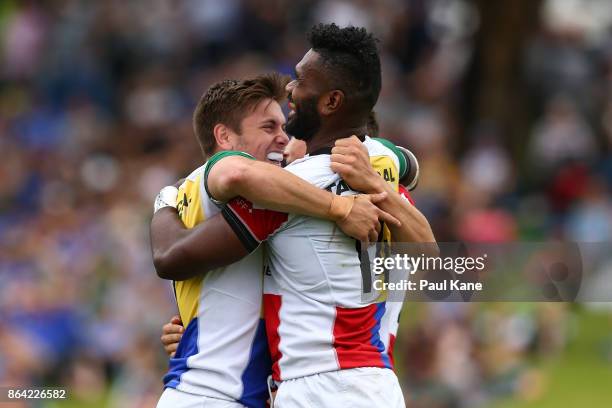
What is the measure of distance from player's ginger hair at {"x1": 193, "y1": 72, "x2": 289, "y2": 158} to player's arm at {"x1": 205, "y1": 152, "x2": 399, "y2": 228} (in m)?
0.55

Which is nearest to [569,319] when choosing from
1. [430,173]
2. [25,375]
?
[430,173]

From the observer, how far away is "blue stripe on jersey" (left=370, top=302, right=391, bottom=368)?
484 cm

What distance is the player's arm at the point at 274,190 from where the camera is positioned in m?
4.62

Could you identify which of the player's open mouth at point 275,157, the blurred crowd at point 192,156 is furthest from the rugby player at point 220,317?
the blurred crowd at point 192,156

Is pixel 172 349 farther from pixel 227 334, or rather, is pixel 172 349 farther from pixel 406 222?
pixel 406 222

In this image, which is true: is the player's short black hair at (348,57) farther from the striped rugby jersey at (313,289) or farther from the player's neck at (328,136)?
the striped rugby jersey at (313,289)

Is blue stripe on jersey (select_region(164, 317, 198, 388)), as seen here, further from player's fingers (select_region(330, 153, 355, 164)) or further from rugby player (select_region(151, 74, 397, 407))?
player's fingers (select_region(330, 153, 355, 164))

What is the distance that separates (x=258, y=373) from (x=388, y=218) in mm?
820

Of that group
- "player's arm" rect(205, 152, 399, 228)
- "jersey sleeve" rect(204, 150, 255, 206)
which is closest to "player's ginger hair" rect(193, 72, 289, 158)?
"jersey sleeve" rect(204, 150, 255, 206)

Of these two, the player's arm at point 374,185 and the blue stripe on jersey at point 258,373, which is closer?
the player's arm at point 374,185

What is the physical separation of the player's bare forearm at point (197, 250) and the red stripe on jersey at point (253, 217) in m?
0.06

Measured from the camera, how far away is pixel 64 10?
17266 millimetres

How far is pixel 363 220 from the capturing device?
15.4ft

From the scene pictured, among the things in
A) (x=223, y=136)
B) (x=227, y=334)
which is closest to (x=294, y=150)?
(x=223, y=136)
